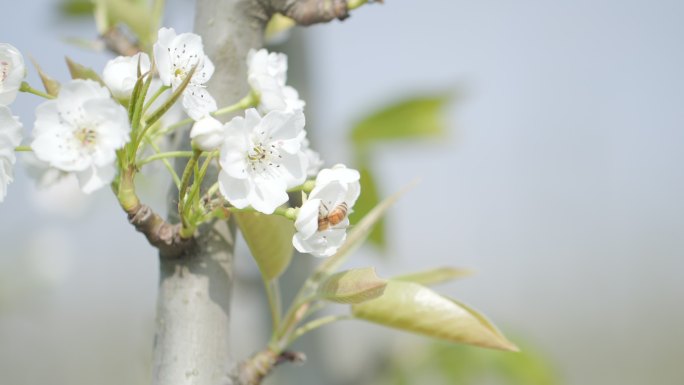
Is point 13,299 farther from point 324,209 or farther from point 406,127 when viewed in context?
point 324,209

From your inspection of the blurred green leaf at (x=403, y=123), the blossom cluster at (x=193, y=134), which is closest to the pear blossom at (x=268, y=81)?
the blossom cluster at (x=193, y=134)

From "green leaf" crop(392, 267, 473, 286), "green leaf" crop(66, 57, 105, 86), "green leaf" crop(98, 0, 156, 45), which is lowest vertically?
"green leaf" crop(392, 267, 473, 286)

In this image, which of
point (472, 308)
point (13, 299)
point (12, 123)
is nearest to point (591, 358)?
point (13, 299)

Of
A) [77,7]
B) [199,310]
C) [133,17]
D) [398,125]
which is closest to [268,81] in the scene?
[199,310]

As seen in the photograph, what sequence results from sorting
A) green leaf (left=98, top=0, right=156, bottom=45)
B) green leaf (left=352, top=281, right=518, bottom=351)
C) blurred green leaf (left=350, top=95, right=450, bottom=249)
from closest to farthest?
green leaf (left=352, top=281, right=518, bottom=351) → green leaf (left=98, top=0, right=156, bottom=45) → blurred green leaf (left=350, top=95, right=450, bottom=249)

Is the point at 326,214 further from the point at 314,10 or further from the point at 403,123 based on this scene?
the point at 403,123

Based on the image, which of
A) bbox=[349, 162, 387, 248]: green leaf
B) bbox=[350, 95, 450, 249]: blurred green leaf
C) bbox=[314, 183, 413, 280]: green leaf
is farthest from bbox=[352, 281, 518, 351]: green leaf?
bbox=[350, 95, 450, 249]: blurred green leaf

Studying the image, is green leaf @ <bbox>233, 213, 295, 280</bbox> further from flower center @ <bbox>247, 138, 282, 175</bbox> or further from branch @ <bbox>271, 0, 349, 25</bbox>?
branch @ <bbox>271, 0, 349, 25</bbox>
